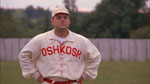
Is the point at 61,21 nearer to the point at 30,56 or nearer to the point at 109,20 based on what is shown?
the point at 30,56

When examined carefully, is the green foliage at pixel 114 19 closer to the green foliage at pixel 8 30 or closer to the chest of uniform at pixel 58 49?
the green foliage at pixel 8 30

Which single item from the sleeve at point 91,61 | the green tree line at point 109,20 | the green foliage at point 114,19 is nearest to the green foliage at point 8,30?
the green tree line at point 109,20

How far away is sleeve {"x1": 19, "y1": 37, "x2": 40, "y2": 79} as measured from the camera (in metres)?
4.64

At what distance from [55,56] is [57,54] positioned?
0.12 ft

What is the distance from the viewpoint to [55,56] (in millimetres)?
4578

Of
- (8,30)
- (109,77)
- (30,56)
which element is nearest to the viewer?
(30,56)

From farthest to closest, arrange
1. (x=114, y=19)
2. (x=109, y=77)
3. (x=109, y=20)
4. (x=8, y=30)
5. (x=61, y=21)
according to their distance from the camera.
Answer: (x=109, y=20), (x=114, y=19), (x=8, y=30), (x=109, y=77), (x=61, y=21)

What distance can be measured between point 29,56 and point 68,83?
0.65 meters

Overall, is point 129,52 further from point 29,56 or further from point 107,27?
point 29,56

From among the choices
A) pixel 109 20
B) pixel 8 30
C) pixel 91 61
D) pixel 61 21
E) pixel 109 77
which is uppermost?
pixel 61 21

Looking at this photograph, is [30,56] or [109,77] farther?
[109,77]

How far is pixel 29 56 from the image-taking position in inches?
186

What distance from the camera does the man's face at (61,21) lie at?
179 inches

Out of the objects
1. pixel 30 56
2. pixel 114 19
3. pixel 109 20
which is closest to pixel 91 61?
pixel 30 56
